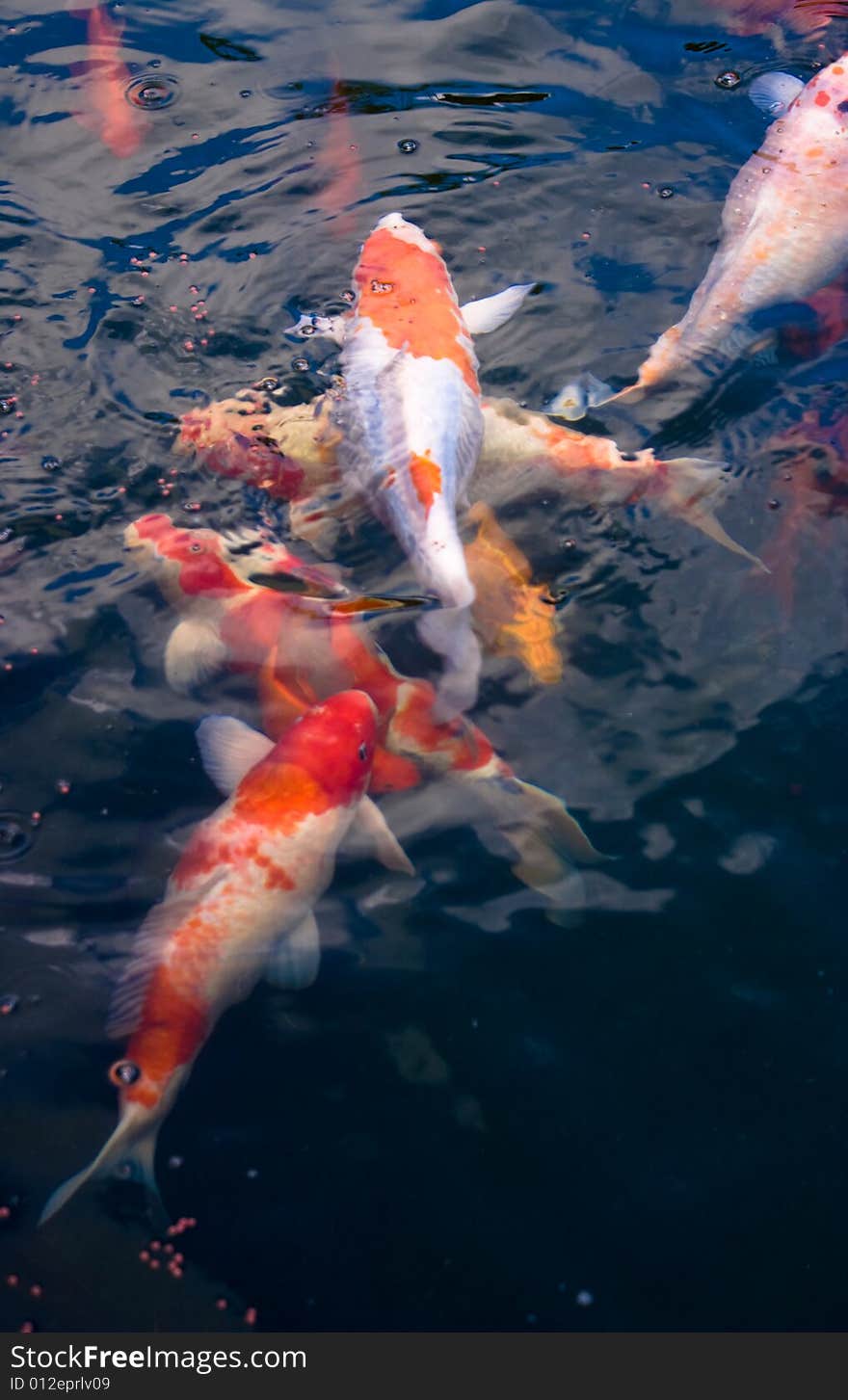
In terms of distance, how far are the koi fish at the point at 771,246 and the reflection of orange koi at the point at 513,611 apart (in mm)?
790

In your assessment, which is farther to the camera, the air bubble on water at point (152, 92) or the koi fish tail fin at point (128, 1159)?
the air bubble on water at point (152, 92)

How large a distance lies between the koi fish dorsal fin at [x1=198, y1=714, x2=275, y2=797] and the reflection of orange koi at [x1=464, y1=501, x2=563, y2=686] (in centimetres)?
79

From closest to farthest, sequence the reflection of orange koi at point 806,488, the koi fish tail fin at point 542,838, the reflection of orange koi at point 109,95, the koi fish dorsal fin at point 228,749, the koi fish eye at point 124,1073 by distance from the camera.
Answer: the koi fish eye at point 124,1073
the koi fish tail fin at point 542,838
the koi fish dorsal fin at point 228,749
the reflection of orange koi at point 806,488
the reflection of orange koi at point 109,95

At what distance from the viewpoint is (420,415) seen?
3248 millimetres

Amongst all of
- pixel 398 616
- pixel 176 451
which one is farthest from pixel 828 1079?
pixel 176 451

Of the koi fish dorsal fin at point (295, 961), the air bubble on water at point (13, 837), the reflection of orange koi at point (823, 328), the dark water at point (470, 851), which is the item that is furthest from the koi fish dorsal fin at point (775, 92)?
the air bubble on water at point (13, 837)

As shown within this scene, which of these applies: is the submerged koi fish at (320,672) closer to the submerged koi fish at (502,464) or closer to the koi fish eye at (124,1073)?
the submerged koi fish at (502,464)

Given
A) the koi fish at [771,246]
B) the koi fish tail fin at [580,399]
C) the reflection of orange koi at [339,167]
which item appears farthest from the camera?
the reflection of orange koi at [339,167]

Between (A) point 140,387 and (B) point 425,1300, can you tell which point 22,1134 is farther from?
(A) point 140,387

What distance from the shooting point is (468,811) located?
2.95m

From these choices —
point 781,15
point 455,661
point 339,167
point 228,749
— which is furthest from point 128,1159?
point 781,15

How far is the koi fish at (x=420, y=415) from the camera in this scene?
10.0 feet

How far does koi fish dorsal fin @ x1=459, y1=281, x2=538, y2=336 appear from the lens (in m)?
3.82

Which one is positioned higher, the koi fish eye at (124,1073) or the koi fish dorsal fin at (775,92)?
the koi fish dorsal fin at (775,92)
